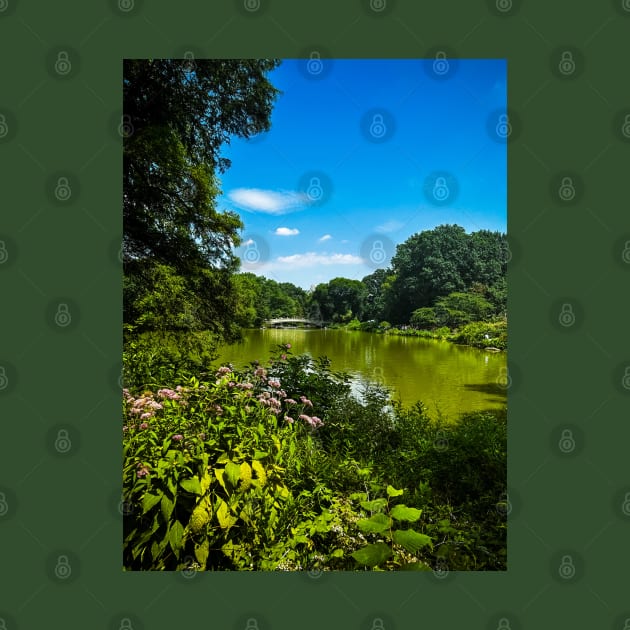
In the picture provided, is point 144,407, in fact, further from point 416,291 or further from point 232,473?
point 416,291

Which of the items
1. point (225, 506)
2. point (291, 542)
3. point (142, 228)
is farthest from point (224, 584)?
point (142, 228)

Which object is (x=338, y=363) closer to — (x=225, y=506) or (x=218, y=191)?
(x=218, y=191)

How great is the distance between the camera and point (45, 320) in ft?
6.03

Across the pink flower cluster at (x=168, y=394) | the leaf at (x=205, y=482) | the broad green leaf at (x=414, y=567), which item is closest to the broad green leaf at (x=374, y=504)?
the broad green leaf at (x=414, y=567)

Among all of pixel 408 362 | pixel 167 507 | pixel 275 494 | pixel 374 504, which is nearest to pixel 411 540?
pixel 374 504

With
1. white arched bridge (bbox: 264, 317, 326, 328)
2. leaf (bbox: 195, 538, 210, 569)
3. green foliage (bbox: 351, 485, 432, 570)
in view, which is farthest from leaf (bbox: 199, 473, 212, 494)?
white arched bridge (bbox: 264, 317, 326, 328)

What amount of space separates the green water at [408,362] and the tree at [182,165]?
0.97 meters

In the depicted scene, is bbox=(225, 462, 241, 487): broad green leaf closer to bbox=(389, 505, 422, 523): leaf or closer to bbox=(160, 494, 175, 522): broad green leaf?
bbox=(160, 494, 175, 522): broad green leaf

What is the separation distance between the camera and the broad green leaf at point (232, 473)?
1515mm

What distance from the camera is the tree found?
249cm

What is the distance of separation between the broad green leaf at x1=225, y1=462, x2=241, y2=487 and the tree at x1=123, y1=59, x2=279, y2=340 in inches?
80.7

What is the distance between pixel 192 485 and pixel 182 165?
2.44 metres

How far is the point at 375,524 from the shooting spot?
179 centimetres

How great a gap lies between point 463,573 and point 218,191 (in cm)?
326
